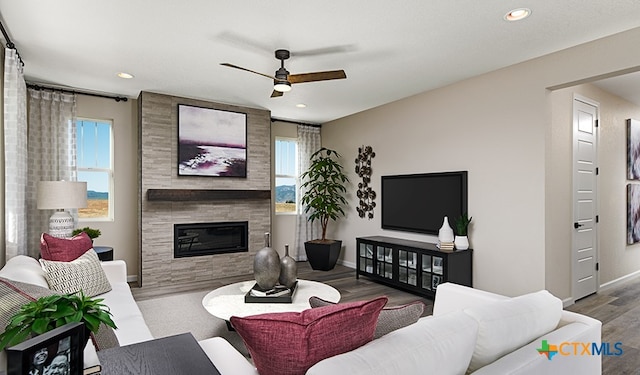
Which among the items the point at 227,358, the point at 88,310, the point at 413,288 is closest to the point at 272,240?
the point at 413,288

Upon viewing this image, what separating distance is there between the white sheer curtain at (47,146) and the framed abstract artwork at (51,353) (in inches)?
170

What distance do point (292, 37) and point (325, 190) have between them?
3410mm

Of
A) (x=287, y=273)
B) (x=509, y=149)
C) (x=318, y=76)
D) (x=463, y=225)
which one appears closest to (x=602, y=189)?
(x=509, y=149)

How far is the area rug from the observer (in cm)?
311

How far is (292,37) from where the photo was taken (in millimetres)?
3074

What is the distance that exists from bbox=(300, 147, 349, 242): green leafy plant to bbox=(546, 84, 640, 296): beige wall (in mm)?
3131

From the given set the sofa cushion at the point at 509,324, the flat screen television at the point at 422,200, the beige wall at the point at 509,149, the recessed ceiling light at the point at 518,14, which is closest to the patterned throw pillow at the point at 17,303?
the sofa cushion at the point at 509,324

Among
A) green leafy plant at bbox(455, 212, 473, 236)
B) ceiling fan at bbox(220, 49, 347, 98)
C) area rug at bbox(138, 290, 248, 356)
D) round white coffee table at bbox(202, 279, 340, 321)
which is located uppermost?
ceiling fan at bbox(220, 49, 347, 98)

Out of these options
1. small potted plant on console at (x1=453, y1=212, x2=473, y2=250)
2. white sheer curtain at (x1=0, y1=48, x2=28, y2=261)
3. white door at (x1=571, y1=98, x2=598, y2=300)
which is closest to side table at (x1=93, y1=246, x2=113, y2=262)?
white sheer curtain at (x1=0, y1=48, x2=28, y2=261)

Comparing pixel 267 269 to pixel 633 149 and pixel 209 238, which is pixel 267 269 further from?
pixel 633 149

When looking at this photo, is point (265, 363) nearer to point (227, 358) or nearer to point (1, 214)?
point (227, 358)

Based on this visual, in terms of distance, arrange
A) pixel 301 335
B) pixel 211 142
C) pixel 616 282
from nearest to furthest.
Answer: pixel 301 335
pixel 616 282
pixel 211 142

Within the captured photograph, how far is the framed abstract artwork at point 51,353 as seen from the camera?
29.6 inches

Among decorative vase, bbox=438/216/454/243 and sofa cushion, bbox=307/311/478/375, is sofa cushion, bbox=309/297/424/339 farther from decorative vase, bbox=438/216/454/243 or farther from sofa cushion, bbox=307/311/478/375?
decorative vase, bbox=438/216/454/243
